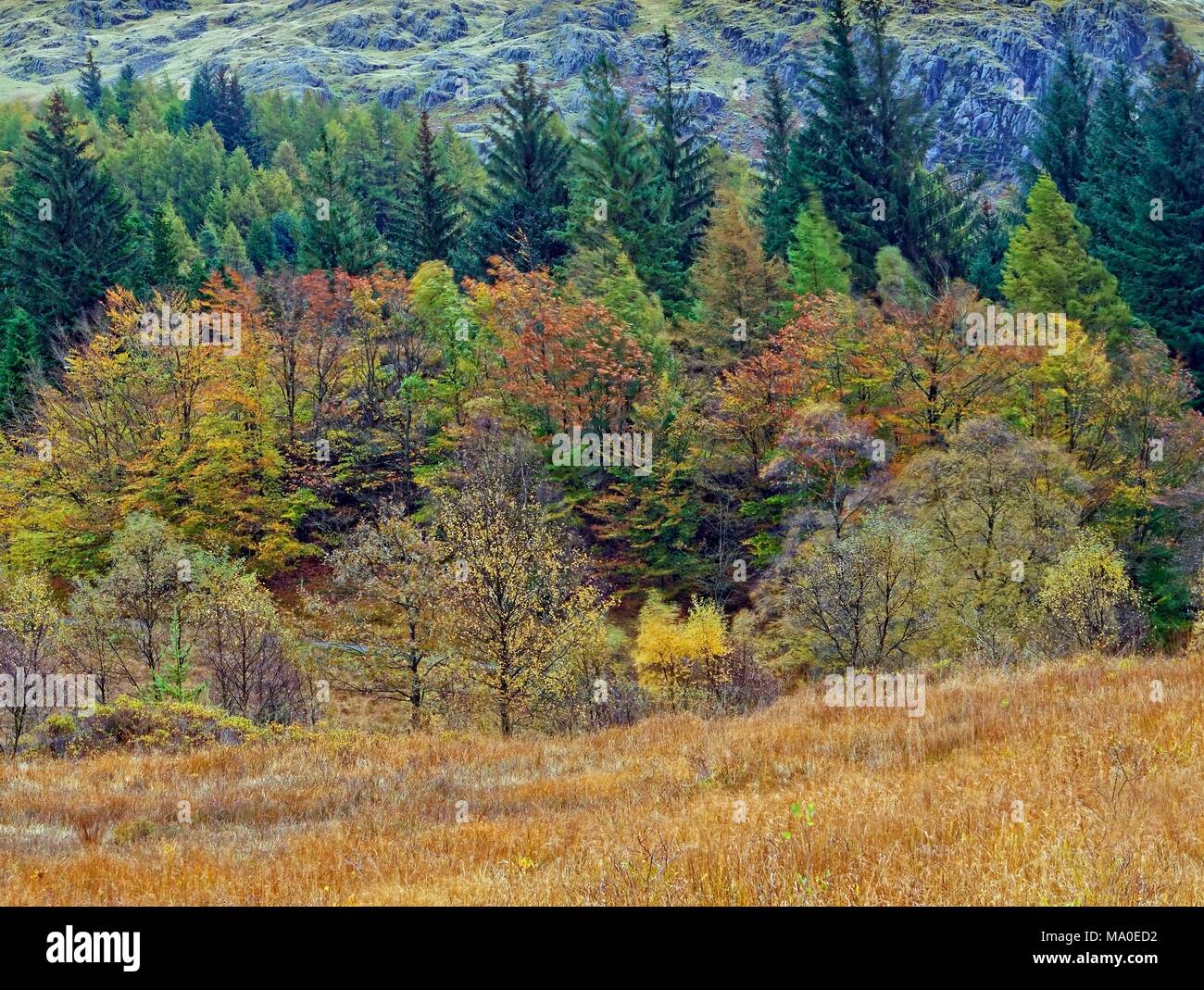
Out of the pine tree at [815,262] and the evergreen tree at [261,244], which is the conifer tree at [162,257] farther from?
the pine tree at [815,262]

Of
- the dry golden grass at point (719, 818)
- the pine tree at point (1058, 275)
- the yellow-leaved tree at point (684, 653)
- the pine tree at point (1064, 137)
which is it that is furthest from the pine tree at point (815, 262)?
the dry golden grass at point (719, 818)

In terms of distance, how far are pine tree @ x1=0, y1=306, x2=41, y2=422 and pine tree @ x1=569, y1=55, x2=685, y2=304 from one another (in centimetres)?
3394

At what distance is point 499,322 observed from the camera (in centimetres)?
4969

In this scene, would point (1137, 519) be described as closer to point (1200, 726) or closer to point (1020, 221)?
point (1200, 726)

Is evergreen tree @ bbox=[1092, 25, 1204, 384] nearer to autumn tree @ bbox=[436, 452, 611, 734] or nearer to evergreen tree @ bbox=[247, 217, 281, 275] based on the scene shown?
autumn tree @ bbox=[436, 452, 611, 734]

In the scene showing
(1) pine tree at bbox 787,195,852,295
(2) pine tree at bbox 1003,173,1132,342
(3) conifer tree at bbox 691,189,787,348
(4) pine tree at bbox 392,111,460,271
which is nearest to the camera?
(2) pine tree at bbox 1003,173,1132,342

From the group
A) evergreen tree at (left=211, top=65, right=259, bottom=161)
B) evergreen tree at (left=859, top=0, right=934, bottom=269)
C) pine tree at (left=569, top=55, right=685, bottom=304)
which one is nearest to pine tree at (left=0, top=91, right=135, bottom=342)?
pine tree at (left=569, top=55, right=685, bottom=304)

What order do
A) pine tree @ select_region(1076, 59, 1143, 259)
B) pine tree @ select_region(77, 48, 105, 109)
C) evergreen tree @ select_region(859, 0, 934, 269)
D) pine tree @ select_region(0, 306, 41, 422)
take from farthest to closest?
pine tree @ select_region(77, 48, 105, 109)
evergreen tree @ select_region(859, 0, 934, 269)
pine tree @ select_region(1076, 59, 1143, 259)
pine tree @ select_region(0, 306, 41, 422)

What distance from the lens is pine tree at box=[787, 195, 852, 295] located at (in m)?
50.3

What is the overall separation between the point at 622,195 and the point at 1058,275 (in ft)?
86.5

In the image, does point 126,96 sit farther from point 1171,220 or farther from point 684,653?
point 684,653

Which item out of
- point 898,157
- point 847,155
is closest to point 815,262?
point 847,155
